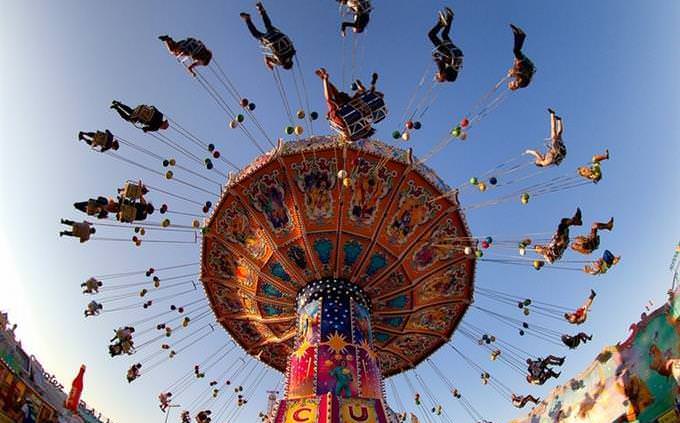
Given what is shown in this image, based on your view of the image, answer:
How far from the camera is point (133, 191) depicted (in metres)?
12.1

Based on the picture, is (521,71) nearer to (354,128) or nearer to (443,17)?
(443,17)

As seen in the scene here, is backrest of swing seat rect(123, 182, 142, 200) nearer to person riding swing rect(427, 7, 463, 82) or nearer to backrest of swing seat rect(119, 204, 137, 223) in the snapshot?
backrest of swing seat rect(119, 204, 137, 223)

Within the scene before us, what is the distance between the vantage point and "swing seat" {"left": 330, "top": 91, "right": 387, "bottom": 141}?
1103 cm

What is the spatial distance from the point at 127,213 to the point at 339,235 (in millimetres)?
5592

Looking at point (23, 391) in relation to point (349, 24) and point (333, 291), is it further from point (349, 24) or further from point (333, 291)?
point (349, 24)

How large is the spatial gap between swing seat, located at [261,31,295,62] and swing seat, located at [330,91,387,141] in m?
1.65

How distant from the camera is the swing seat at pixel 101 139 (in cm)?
Result: 1112

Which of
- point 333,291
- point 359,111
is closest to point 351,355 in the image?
point 333,291

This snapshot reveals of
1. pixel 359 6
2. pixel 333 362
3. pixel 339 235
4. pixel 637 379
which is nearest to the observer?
pixel 359 6

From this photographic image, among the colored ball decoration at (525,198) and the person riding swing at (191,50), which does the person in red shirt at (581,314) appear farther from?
the person riding swing at (191,50)

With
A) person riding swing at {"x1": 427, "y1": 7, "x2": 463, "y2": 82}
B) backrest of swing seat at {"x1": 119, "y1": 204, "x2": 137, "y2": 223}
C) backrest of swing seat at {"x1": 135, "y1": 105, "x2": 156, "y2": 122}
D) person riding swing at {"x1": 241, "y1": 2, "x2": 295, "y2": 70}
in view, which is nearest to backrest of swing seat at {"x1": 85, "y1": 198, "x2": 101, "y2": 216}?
backrest of swing seat at {"x1": 119, "y1": 204, "x2": 137, "y2": 223}

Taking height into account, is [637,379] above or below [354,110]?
below

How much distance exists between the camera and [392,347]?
17.6 metres

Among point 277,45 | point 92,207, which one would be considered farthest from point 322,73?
point 92,207
